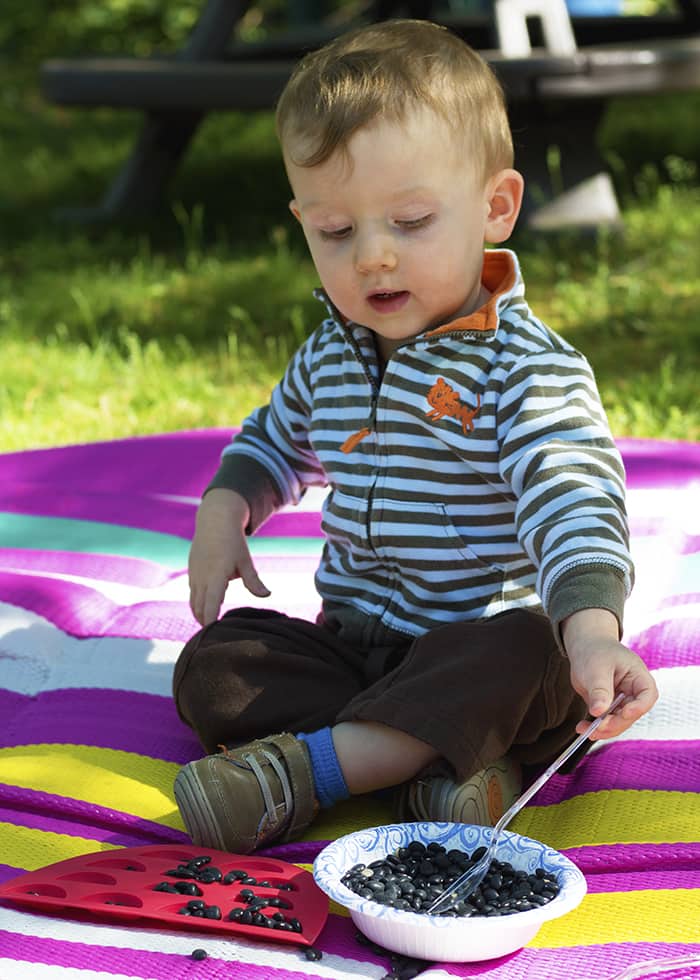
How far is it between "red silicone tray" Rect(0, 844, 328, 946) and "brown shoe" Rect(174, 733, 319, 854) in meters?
0.04

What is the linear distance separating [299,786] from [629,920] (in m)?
0.40

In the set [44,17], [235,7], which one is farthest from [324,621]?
[44,17]

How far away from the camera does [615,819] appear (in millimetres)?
1628

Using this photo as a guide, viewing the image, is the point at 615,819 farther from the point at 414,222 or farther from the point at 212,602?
the point at 414,222

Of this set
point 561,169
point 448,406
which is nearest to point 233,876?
point 448,406

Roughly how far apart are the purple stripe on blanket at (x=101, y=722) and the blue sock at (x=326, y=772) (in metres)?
0.23

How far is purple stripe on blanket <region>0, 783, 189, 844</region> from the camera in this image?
1.63 metres

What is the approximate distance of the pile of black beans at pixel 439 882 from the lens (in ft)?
4.51

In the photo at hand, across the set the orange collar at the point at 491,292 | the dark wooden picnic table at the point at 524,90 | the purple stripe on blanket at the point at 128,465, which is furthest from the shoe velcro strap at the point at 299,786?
the dark wooden picnic table at the point at 524,90

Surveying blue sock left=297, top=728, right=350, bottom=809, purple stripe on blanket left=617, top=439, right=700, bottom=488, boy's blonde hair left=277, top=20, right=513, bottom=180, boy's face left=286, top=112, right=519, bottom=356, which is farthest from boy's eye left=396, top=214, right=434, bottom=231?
purple stripe on blanket left=617, top=439, right=700, bottom=488

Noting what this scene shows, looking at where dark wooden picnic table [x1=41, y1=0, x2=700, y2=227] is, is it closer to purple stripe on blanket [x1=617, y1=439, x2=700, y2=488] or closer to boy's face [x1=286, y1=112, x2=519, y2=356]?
purple stripe on blanket [x1=617, y1=439, x2=700, y2=488]

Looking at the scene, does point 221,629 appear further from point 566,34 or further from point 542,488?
point 566,34

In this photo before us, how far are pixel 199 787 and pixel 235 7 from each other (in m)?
4.39

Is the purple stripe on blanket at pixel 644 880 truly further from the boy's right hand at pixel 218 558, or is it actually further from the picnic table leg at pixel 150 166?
the picnic table leg at pixel 150 166
